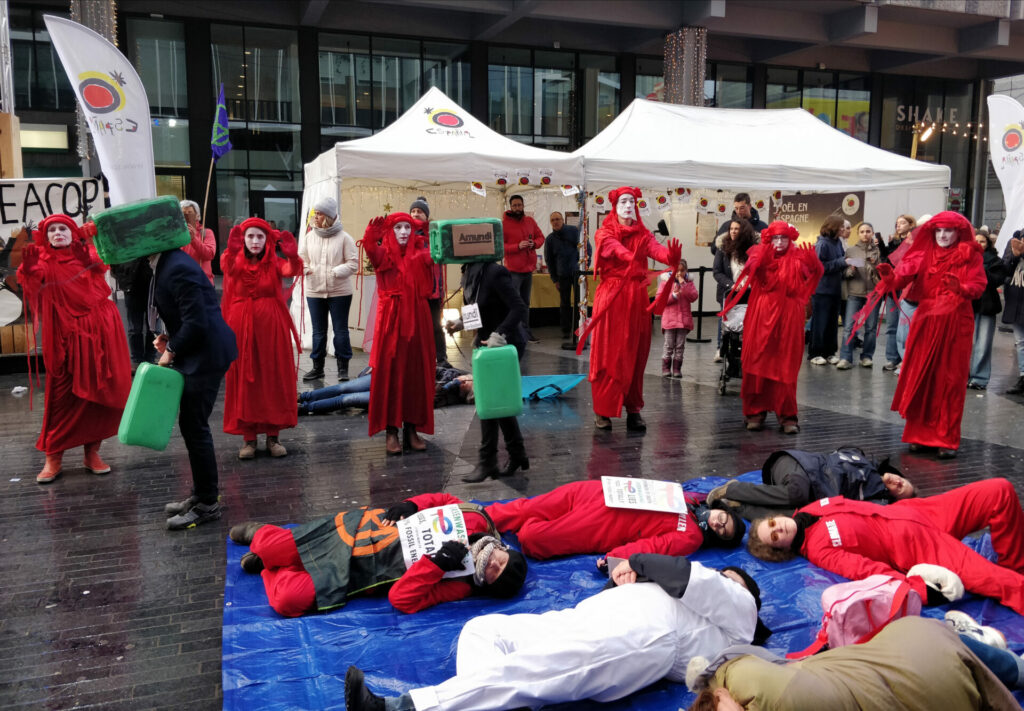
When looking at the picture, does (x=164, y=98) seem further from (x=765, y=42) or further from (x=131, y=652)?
(x=131, y=652)

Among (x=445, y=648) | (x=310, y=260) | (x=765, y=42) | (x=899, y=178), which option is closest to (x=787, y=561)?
(x=445, y=648)

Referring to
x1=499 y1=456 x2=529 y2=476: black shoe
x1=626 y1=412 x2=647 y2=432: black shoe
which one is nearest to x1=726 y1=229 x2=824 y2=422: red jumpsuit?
x1=626 y1=412 x2=647 y2=432: black shoe

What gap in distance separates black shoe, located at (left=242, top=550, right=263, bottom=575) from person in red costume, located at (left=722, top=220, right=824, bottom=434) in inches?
177

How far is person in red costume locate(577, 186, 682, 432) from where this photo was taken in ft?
21.6

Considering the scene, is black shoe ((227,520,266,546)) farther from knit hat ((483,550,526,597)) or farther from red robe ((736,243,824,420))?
red robe ((736,243,824,420))

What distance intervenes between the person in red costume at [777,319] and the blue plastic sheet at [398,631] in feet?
9.21

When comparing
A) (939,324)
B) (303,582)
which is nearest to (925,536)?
(939,324)

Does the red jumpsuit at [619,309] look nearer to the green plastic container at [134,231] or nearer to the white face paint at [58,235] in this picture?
the green plastic container at [134,231]

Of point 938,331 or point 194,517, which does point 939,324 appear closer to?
point 938,331

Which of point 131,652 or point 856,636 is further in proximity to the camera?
point 131,652

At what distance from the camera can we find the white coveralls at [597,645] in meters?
2.69

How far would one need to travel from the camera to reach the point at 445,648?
320cm

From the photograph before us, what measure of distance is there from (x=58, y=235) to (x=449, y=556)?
3.71 meters

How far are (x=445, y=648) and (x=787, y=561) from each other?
183 centimetres
